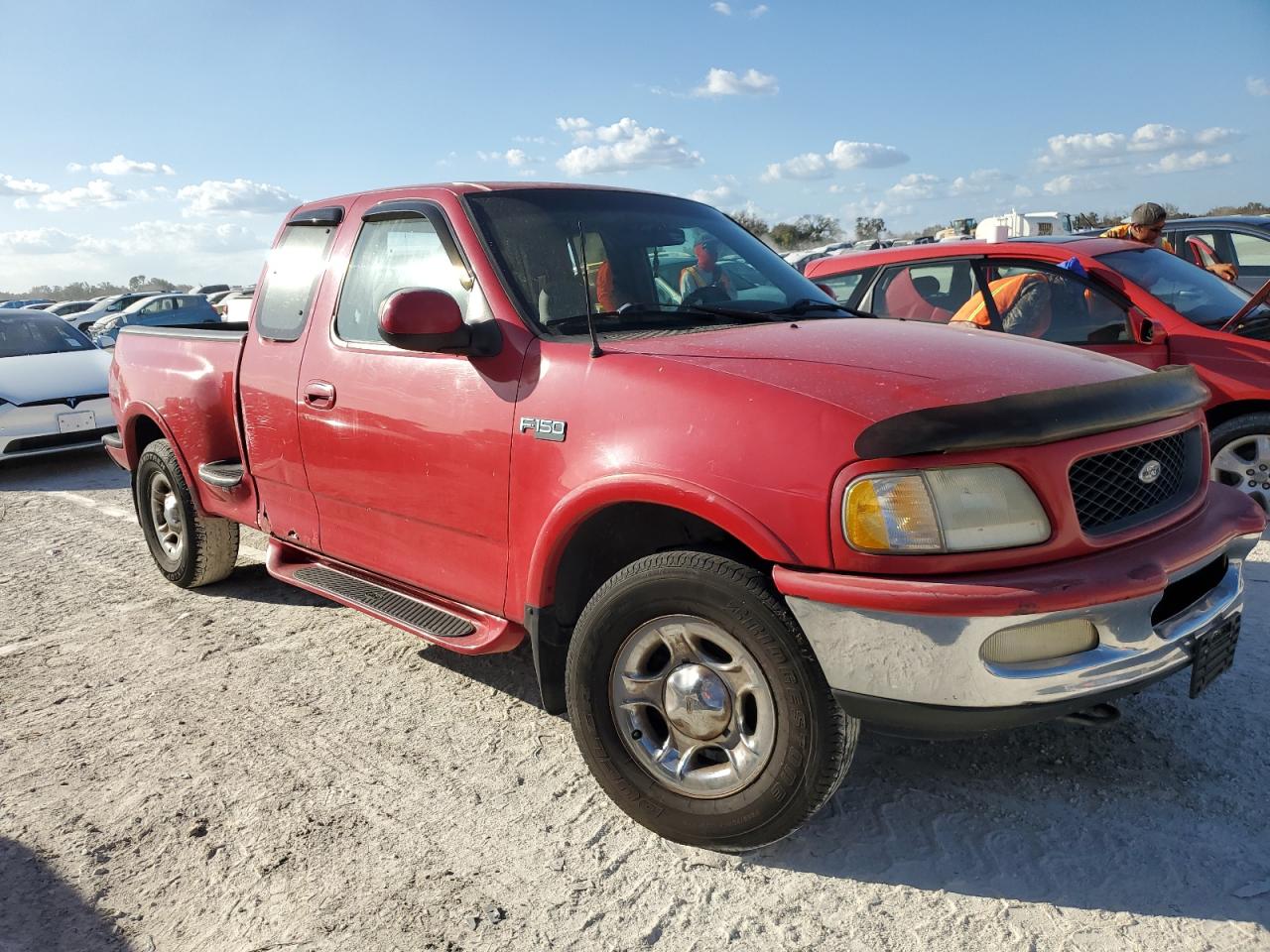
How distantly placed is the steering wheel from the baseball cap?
17.6ft

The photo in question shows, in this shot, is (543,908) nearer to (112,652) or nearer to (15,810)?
(15,810)

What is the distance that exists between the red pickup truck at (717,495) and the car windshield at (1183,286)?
9.99ft

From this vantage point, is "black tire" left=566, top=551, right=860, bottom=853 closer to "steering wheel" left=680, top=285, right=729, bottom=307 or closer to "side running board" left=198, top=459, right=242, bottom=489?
"steering wheel" left=680, top=285, right=729, bottom=307

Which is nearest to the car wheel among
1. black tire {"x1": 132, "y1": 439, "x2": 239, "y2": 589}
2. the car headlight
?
the car headlight

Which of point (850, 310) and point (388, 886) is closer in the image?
point (388, 886)

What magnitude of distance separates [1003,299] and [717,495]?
4.28 metres

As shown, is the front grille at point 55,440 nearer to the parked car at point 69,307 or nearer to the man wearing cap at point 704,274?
the man wearing cap at point 704,274

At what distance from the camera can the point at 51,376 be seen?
9.54 m

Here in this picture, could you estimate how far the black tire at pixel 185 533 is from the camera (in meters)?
5.11

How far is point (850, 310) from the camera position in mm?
3844

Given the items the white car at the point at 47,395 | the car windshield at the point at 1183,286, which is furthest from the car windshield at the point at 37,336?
the car windshield at the point at 1183,286

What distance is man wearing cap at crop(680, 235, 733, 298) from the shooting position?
11.8 feet

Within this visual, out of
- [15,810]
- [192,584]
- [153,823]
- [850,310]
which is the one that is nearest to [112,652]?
[192,584]

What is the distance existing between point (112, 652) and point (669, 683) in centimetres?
300
